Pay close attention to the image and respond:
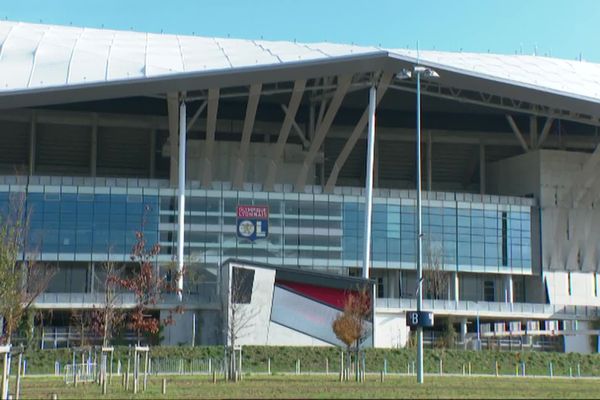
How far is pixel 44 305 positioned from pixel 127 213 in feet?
27.3

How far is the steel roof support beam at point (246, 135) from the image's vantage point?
6450cm

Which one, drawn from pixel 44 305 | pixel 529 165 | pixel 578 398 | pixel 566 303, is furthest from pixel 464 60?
pixel 578 398

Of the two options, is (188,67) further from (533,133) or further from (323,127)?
(533,133)

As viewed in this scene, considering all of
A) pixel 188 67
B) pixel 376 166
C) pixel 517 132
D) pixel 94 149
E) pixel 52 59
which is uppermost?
pixel 52 59

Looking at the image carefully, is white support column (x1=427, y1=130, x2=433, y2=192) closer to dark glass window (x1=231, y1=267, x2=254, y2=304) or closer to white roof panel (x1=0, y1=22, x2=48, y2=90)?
dark glass window (x1=231, y1=267, x2=254, y2=304)

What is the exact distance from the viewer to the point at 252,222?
70875 millimetres

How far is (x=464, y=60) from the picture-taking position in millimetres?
71188

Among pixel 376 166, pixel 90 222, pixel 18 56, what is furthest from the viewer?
pixel 376 166

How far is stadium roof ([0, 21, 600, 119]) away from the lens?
196 ft

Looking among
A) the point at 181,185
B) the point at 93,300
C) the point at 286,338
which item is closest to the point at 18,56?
the point at 181,185

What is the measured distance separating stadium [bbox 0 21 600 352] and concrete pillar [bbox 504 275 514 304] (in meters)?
0.10

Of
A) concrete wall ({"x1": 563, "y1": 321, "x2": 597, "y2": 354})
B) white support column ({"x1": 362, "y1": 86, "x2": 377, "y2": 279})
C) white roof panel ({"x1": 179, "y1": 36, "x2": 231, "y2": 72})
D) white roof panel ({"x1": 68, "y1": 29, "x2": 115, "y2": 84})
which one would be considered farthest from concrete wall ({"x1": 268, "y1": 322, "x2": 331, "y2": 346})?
concrete wall ({"x1": 563, "y1": 321, "x2": 597, "y2": 354})

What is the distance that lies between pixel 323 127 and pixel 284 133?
100 inches

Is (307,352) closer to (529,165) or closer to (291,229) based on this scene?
(291,229)
